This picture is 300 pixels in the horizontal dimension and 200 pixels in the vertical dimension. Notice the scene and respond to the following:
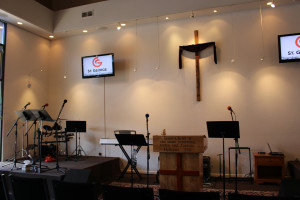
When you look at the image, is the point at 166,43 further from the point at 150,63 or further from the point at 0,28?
the point at 0,28

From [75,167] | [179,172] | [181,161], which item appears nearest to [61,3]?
[75,167]

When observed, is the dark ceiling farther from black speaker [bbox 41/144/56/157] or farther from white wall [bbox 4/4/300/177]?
black speaker [bbox 41/144/56/157]

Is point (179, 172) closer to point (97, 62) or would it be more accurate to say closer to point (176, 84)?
point (176, 84)

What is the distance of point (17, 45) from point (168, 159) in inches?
223

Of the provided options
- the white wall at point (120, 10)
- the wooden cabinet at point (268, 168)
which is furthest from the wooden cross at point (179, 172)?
the white wall at point (120, 10)

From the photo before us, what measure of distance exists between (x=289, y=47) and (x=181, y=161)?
3.74m

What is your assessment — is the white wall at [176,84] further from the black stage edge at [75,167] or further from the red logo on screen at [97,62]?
the black stage edge at [75,167]

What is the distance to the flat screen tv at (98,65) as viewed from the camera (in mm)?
6875

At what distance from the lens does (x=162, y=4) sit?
6.33m

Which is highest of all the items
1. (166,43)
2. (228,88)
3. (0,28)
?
(0,28)

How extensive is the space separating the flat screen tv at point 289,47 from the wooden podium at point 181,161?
316cm

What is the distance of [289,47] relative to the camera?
5527 millimetres

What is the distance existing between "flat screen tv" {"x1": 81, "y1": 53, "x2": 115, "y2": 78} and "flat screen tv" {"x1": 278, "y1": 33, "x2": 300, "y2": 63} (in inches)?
165

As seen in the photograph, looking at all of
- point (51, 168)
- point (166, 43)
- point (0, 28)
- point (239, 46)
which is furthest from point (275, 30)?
point (0, 28)
